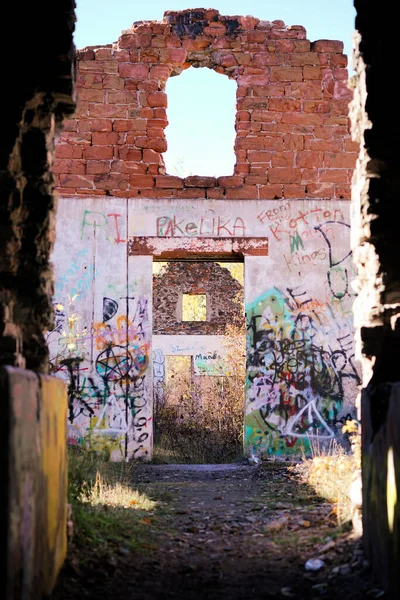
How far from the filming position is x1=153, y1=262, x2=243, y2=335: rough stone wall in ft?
67.3

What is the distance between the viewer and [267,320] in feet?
31.0

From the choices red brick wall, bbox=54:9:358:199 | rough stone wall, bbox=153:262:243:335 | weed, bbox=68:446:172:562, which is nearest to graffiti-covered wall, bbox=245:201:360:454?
red brick wall, bbox=54:9:358:199

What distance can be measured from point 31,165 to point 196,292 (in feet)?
54.3

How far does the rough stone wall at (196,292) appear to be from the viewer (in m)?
20.5

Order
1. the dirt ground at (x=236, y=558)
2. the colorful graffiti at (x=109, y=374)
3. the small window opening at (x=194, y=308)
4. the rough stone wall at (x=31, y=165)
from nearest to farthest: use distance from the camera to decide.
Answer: the dirt ground at (x=236, y=558) < the rough stone wall at (x=31, y=165) < the colorful graffiti at (x=109, y=374) < the small window opening at (x=194, y=308)

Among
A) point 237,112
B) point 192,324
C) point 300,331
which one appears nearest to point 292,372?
point 300,331

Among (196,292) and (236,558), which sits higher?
(196,292)

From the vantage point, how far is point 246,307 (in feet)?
31.2

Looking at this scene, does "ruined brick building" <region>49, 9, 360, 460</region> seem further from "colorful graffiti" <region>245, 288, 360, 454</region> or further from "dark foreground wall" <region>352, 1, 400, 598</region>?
"dark foreground wall" <region>352, 1, 400, 598</region>

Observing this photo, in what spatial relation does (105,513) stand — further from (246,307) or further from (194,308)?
(194,308)

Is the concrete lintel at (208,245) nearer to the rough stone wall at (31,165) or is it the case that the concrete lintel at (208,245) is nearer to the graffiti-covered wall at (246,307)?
the graffiti-covered wall at (246,307)

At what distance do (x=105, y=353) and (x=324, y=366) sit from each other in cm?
288

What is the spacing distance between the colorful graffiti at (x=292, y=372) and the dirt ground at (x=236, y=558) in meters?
2.27

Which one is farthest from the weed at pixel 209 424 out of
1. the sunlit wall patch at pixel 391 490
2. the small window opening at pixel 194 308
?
the small window opening at pixel 194 308
